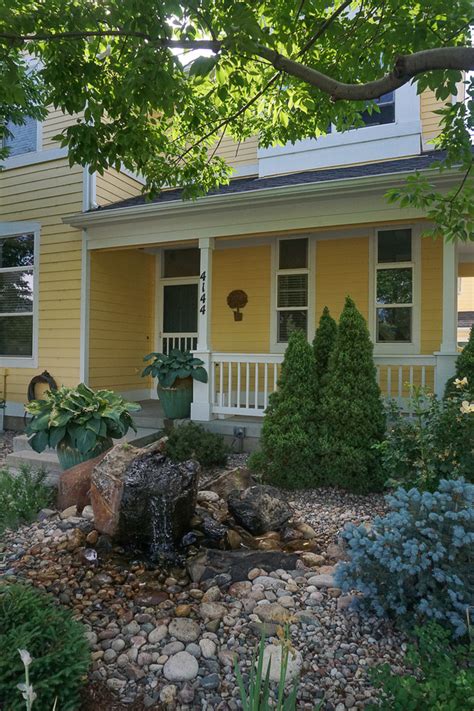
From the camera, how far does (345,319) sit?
179 inches

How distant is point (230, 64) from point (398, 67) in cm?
118

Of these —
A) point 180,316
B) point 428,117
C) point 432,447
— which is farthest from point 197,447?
point 428,117

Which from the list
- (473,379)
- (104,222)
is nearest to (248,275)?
(104,222)

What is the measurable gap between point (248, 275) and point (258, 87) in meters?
3.82

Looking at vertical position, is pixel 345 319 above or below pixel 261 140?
below

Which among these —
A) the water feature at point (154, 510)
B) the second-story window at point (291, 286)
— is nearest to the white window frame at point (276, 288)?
the second-story window at point (291, 286)

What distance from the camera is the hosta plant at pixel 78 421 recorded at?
4352 mm

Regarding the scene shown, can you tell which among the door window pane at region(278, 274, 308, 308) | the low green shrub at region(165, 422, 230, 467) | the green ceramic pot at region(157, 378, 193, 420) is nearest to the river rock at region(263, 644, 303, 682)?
the low green shrub at region(165, 422, 230, 467)

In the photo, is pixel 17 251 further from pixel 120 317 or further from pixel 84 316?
pixel 120 317

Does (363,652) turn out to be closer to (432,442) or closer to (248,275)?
(432,442)

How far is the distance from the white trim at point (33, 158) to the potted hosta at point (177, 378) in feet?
13.0

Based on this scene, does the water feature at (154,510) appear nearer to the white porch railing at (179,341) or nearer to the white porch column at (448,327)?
the white porch column at (448,327)

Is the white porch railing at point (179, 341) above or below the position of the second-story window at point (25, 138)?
below

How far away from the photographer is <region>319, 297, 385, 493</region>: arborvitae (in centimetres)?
430
